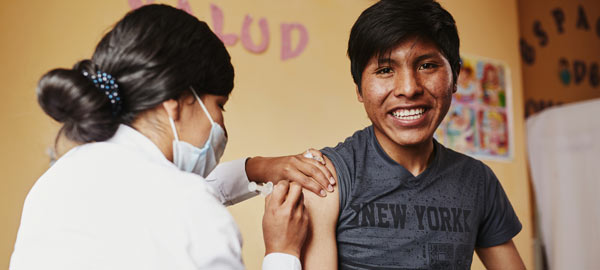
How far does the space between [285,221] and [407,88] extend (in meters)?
0.40

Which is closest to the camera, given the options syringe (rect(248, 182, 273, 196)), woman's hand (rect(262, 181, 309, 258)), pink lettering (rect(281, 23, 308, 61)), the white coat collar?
the white coat collar

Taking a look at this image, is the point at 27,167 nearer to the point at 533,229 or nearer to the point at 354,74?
the point at 354,74

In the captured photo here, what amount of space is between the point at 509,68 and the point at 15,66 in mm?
2319

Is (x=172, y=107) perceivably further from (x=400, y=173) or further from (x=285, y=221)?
(x=400, y=173)

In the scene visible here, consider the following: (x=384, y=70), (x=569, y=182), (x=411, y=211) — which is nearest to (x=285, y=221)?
(x=411, y=211)

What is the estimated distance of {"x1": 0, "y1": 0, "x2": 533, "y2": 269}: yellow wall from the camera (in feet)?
5.56

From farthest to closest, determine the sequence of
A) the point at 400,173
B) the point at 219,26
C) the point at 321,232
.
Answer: the point at 219,26 < the point at 400,173 < the point at 321,232

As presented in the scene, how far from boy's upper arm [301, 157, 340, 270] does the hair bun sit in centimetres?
46

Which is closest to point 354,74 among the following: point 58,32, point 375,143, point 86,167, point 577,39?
point 375,143

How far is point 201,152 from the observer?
3.19 ft

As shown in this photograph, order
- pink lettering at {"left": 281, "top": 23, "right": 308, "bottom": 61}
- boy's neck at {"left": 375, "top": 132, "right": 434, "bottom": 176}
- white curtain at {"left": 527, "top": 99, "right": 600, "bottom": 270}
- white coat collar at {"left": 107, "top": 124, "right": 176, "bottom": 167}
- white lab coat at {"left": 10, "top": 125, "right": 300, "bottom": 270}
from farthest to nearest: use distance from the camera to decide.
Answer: white curtain at {"left": 527, "top": 99, "right": 600, "bottom": 270}, pink lettering at {"left": 281, "top": 23, "right": 308, "bottom": 61}, boy's neck at {"left": 375, "top": 132, "right": 434, "bottom": 176}, white coat collar at {"left": 107, "top": 124, "right": 176, "bottom": 167}, white lab coat at {"left": 10, "top": 125, "right": 300, "bottom": 270}

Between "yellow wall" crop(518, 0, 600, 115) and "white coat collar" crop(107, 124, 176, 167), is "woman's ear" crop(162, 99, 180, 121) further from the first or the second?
"yellow wall" crop(518, 0, 600, 115)

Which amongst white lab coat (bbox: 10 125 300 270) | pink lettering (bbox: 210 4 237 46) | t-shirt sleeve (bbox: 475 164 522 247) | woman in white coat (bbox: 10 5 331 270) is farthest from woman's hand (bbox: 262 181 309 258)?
pink lettering (bbox: 210 4 237 46)

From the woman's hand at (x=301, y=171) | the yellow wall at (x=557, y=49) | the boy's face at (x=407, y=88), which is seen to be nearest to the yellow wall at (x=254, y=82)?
the yellow wall at (x=557, y=49)
